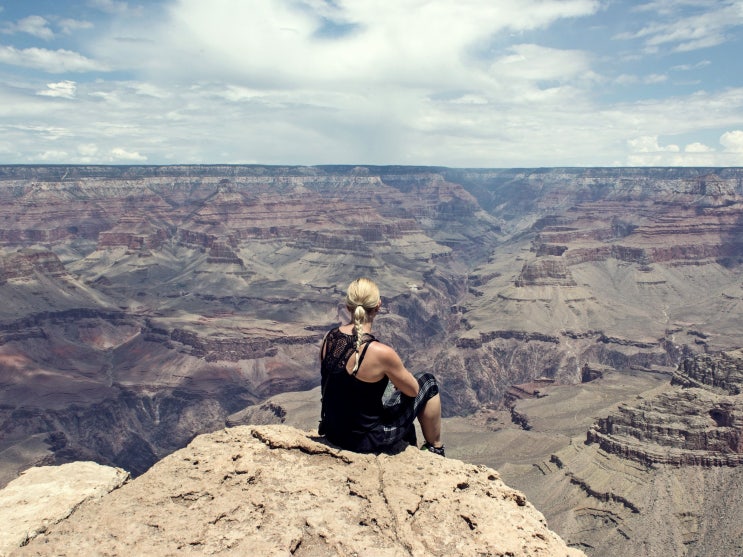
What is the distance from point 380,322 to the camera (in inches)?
7160

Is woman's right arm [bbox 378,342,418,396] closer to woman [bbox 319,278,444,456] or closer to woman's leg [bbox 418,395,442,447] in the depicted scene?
woman [bbox 319,278,444,456]

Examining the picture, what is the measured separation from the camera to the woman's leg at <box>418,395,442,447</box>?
12.2m

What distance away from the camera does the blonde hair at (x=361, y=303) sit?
37.6ft

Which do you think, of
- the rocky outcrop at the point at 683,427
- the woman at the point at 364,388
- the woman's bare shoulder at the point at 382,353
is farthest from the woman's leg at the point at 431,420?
the rocky outcrop at the point at 683,427

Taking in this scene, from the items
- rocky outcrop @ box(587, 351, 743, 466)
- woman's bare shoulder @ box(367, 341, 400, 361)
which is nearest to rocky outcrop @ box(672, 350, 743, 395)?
rocky outcrop @ box(587, 351, 743, 466)

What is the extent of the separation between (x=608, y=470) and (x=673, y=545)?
1107 cm

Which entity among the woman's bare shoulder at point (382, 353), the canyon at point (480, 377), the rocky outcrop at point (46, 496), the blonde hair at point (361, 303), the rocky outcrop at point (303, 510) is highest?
the blonde hair at point (361, 303)

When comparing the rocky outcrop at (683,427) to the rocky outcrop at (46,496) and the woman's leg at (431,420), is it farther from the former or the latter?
the rocky outcrop at (46,496)

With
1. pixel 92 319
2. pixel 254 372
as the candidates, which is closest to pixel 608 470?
pixel 254 372

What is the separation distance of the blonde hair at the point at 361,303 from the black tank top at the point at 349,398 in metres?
0.17

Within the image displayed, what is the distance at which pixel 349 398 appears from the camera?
11.7m

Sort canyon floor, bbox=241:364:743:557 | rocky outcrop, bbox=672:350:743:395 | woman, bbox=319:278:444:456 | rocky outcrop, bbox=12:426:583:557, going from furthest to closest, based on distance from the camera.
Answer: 1. rocky outcrop, bbox=672:350:743:395
2. canyon floor, bbox=241:364:743:557
3. woman, bbox=319:278:444:456
4. rocky outcrop, bbox=12:426:583:557

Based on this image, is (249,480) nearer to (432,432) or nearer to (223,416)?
(432,432)

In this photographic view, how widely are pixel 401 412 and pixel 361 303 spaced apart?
7.59 feet
